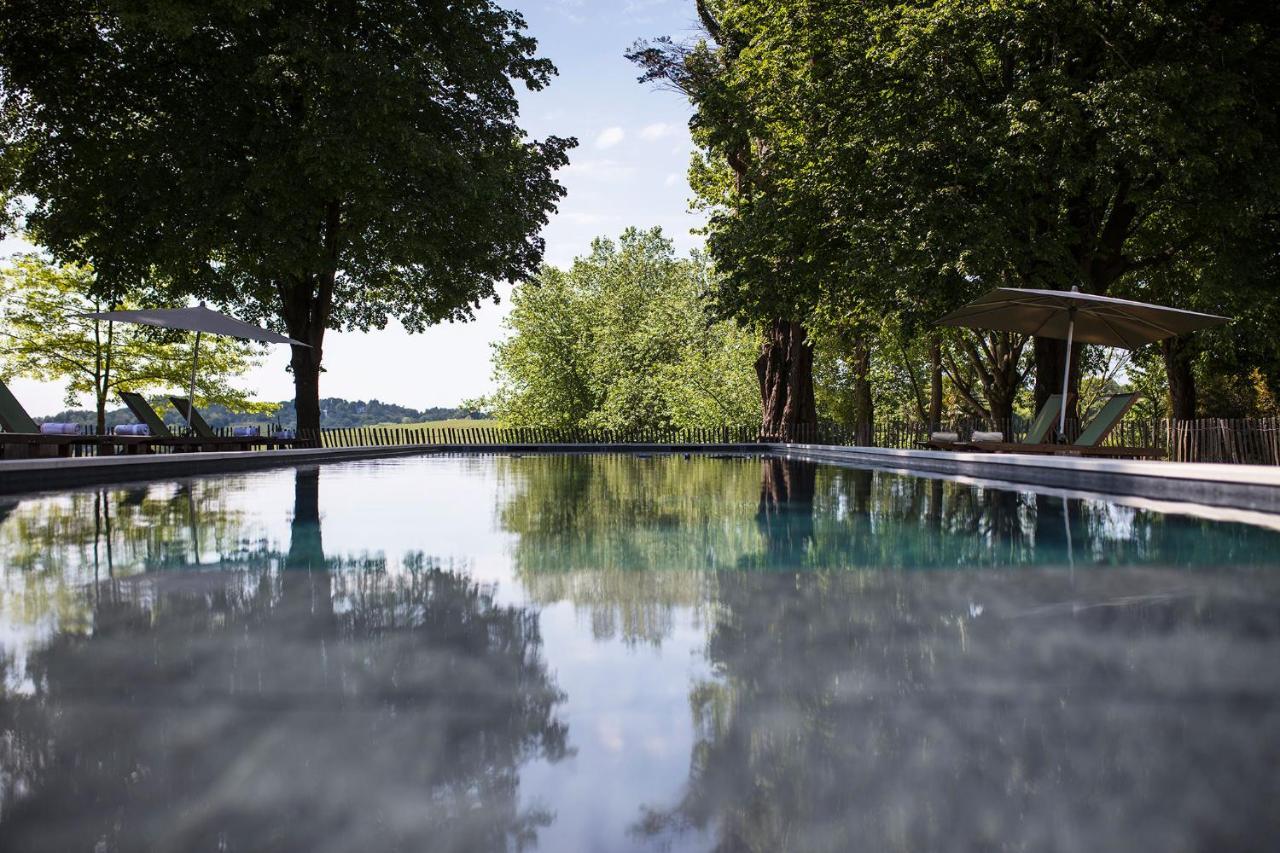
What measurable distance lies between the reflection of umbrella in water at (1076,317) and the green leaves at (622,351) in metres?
30.9

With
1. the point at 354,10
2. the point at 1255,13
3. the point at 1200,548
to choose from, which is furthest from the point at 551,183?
the point at 1200,548

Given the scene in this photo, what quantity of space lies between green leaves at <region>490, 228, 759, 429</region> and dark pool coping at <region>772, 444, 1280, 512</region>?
1288 inches

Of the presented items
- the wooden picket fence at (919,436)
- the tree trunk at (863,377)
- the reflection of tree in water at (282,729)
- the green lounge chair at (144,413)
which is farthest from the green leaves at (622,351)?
the reflection of tree in water at (282,729)

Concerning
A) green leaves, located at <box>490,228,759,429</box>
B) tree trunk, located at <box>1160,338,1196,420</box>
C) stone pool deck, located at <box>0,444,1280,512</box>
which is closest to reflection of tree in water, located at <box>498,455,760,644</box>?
stone pool deck, located at <box>0,444,1280,512</box>

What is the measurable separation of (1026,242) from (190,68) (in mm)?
18530

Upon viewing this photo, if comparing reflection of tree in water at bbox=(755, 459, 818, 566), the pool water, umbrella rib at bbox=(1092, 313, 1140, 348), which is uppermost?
umbrella rib at bbox=(1092, 313, 1140, 348)

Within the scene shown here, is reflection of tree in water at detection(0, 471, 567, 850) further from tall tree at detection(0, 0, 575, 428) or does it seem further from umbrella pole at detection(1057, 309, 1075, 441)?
tall tree at detection(0, 0, 575, 428)

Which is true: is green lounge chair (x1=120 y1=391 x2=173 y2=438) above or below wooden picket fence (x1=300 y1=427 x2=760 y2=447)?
above

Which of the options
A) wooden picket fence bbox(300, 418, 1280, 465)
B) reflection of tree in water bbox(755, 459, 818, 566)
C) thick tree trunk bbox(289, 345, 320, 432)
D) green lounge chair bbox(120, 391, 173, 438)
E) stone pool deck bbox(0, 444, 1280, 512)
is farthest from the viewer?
thick tree trunk bbox(289, 345, 320, 432)

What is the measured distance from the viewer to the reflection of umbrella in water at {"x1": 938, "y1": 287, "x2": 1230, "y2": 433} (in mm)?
12406

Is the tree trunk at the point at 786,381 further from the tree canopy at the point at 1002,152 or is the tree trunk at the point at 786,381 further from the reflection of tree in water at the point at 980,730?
the reflection of tree in water at the point at 980,730

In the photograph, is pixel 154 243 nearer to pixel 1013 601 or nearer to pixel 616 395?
pixel 1013 601

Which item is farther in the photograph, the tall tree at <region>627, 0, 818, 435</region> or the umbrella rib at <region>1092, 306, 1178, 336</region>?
the tall tree at <region>627, 0, 818, 435</region>

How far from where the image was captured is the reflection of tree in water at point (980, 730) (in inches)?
66.0
